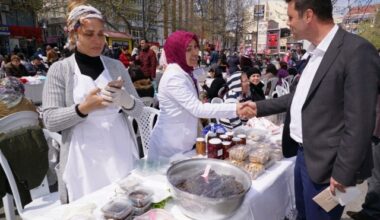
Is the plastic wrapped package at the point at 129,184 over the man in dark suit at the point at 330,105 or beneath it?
beneath

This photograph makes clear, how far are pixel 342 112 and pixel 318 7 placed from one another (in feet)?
1.89

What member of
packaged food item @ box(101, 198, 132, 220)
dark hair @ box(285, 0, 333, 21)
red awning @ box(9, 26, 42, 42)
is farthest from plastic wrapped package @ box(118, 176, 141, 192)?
red awning @ box(9, 26, 42, 42)

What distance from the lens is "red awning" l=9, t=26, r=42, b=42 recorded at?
1137 inches

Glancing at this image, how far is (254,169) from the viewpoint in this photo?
1.78m

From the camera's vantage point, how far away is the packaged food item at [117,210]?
122 cm

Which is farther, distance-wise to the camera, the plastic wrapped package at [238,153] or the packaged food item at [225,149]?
the packaged food item at [225,149]

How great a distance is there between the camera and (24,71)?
29.2 feet

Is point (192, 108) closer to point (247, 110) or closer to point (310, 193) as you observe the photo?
point (247, 110)

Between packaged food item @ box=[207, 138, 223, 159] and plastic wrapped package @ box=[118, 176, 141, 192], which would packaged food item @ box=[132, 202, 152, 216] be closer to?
plastic wrapped package @ box=[118, 176, 141, 192]

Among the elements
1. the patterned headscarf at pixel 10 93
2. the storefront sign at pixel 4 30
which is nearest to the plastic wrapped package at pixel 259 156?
the patterned headscarf at pixel 10 93

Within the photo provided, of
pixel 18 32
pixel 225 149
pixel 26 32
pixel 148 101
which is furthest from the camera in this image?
pixel 26 32

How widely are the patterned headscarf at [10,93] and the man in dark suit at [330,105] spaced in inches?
119

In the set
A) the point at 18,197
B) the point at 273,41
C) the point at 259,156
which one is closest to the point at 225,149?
the point at 259,156

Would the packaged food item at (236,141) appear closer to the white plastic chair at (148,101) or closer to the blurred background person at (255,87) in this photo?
the blurred background person at (255,87)
